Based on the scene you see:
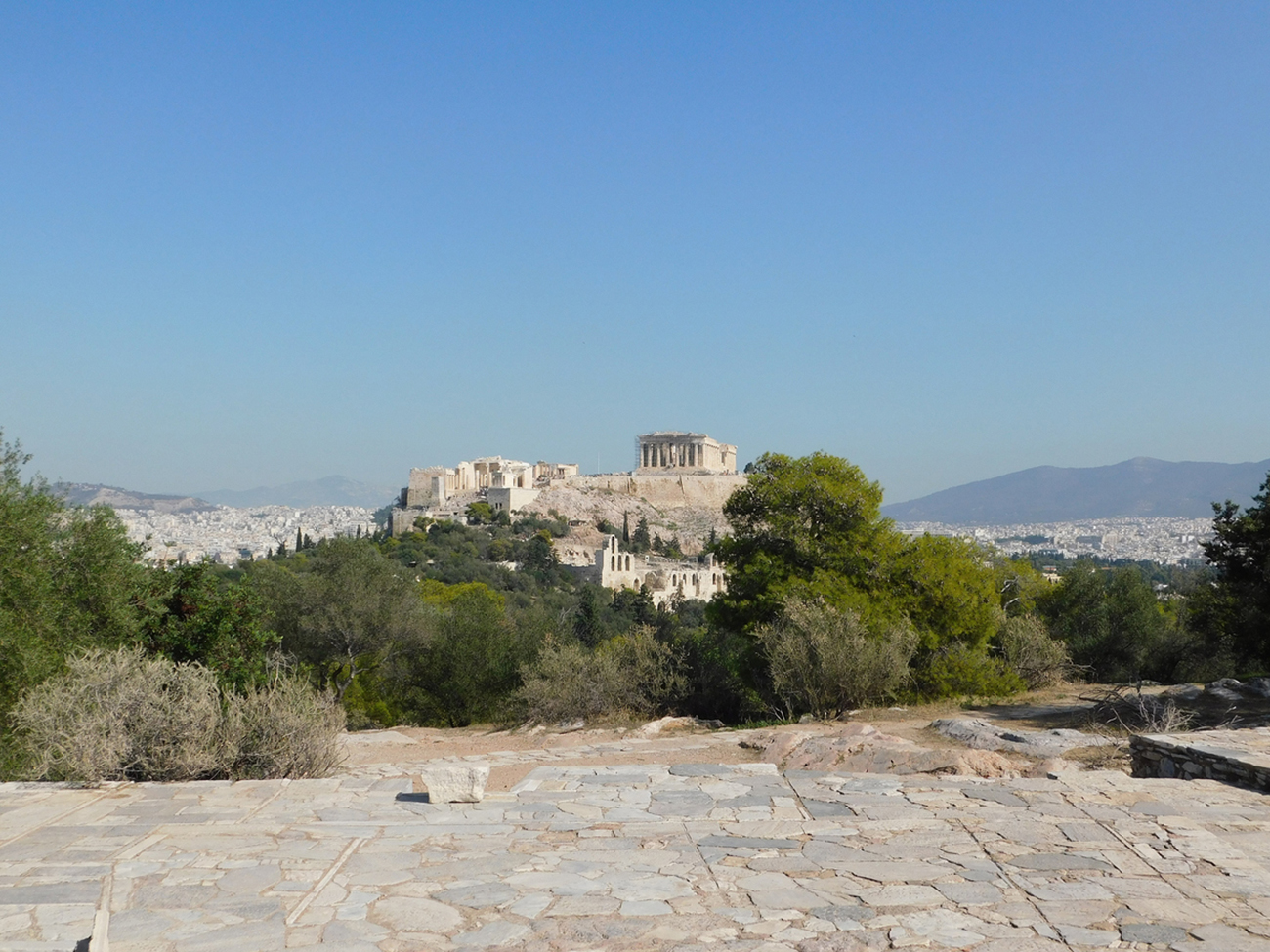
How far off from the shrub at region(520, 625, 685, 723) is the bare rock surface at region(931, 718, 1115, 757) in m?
5.06

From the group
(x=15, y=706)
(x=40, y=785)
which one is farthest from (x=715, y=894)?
(x=15, y=706)

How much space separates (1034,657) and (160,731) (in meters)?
13.3

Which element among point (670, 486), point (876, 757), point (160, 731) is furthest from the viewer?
point (670, 486)

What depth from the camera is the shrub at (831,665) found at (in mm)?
13227

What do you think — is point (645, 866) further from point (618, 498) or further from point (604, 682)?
point (618, 498)

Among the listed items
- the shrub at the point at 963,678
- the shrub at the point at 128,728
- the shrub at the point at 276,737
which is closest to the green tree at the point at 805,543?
the shrub at the point at 963,678

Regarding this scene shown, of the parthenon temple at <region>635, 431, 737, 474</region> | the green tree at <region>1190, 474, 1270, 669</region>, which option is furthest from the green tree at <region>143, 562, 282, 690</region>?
the parthenon temple at <region>635, 431, 737, 474</region>

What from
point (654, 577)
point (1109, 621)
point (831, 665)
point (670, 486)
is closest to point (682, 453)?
point (670, 486)

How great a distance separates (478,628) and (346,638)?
278 cm

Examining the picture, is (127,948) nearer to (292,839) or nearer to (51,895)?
(51,895)

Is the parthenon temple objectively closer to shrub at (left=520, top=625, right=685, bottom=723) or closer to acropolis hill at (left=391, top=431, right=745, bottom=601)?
acropolis hill at (left=391, top=431, right=745, bottom=601)

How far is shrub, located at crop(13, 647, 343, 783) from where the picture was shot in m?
7.90

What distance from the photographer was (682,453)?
12281cm

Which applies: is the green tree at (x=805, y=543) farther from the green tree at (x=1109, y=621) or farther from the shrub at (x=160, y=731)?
the shrub at (x=160, y=731)
